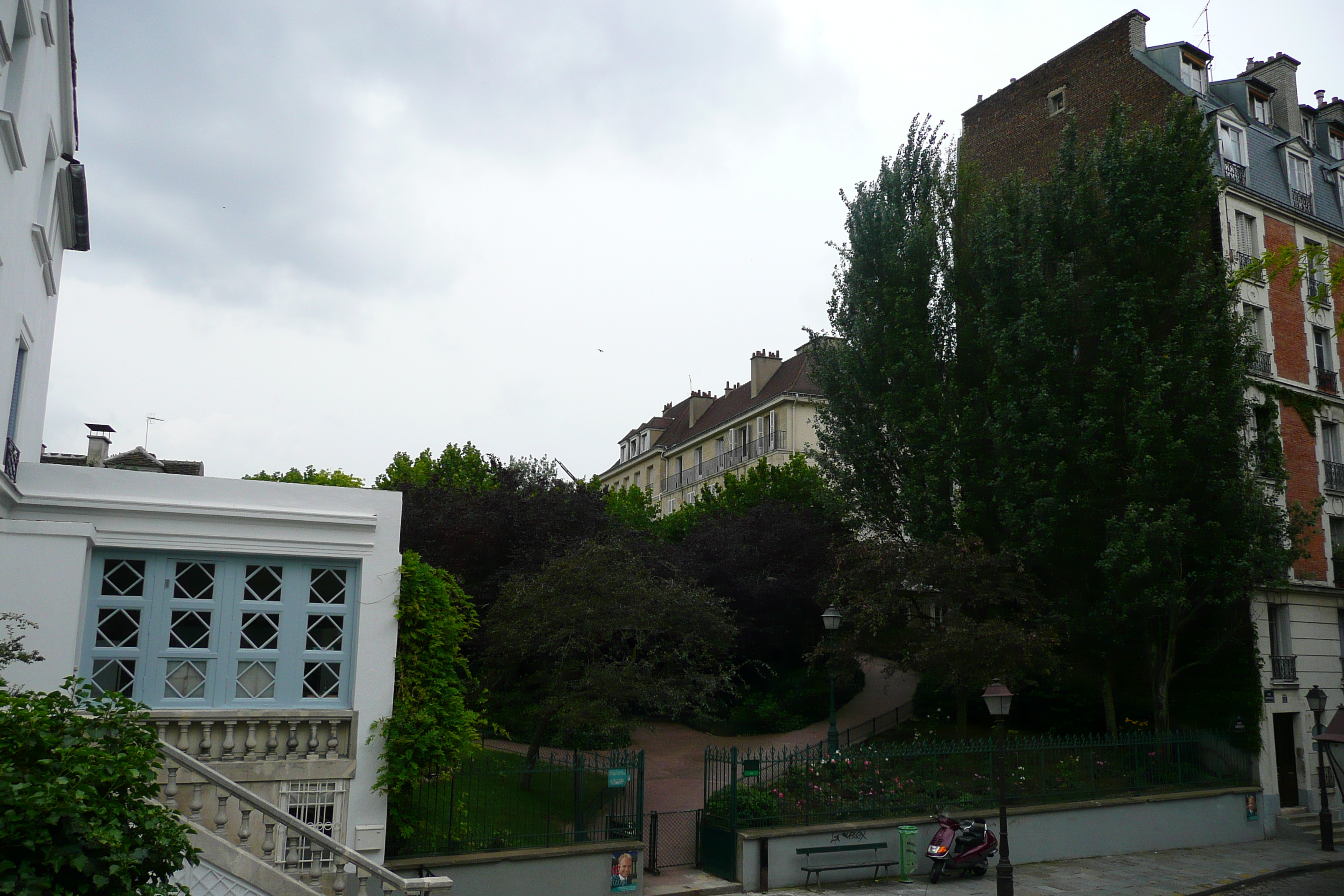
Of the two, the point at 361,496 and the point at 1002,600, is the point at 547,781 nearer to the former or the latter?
the point at 361,496

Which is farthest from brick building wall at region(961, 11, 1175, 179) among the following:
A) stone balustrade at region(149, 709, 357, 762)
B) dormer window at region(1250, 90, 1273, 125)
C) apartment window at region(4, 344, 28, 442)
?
apartment window at region(4, 344, 28, 442)

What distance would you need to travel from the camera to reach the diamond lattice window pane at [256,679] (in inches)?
479

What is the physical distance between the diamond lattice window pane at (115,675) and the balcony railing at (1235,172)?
28619 mm

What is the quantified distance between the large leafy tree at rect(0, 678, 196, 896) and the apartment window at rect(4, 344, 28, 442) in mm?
8110

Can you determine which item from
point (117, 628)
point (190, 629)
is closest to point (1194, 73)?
point (190, 629)

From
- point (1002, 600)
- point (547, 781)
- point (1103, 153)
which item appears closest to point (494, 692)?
point (547, 781)

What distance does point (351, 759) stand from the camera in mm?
12219

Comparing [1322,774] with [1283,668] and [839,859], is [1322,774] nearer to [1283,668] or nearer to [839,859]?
[1283,668]

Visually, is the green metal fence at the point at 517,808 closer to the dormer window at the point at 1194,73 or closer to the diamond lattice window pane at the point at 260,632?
the diamond lattice window pane at the point at 260,632

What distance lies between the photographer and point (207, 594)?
12.2 meters

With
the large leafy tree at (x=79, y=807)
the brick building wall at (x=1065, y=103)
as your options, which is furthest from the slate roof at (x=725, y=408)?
the large leafy tree at (x=79, y=807)

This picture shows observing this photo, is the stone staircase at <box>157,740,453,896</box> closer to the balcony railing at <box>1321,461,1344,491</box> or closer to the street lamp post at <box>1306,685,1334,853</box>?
the street lamp post at <box>1306,685,1334,853</box>

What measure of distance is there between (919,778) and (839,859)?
267 cm

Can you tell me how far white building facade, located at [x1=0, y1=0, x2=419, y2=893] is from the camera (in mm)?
10812
